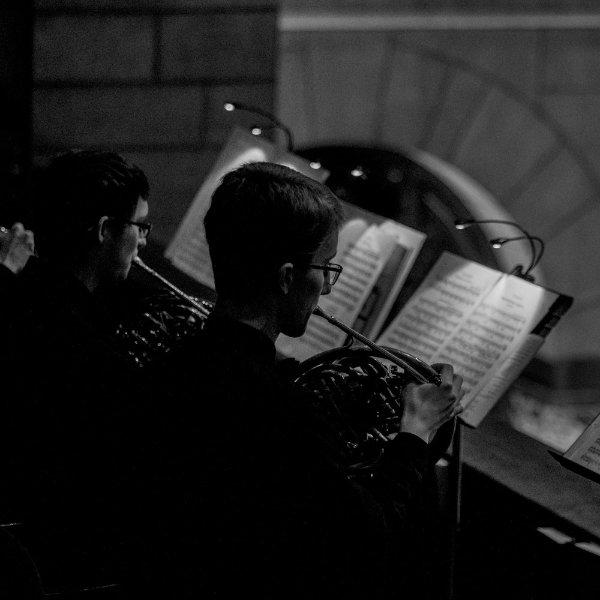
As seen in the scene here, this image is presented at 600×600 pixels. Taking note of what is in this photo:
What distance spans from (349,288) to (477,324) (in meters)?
0.62

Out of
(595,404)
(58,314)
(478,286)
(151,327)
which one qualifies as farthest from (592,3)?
(58,314)

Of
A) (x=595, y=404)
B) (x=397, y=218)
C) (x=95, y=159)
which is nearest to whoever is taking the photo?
(x=95, y=159)

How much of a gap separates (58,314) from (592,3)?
6.01m

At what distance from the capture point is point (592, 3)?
7.57 m

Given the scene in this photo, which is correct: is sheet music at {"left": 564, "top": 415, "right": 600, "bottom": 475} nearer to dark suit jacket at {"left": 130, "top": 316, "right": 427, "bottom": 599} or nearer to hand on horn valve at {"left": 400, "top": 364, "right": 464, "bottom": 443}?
hand on horn valve at {"left": 400, "top": 364, "right": 464, "bottom": 443}

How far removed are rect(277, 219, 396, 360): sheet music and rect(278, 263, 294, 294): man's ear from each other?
5.30ft

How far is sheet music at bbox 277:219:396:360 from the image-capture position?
12.9 ft

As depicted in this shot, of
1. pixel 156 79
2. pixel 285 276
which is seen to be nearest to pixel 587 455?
pixel 285 276

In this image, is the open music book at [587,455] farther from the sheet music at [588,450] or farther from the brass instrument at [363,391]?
the brass instrument at [363,391]

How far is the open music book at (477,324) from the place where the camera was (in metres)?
3.41

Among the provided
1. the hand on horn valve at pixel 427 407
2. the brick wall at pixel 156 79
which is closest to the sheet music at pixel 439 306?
the hand on horn valve at pixel 427 407

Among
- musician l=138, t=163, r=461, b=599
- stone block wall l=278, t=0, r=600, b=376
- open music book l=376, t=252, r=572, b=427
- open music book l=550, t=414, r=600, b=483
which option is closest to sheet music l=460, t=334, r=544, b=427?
open music book l=376, t=252, r=572, b=427

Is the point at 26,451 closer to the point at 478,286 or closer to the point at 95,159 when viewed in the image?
the point at 95,159

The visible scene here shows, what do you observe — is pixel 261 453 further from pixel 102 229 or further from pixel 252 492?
pixel 102 229
